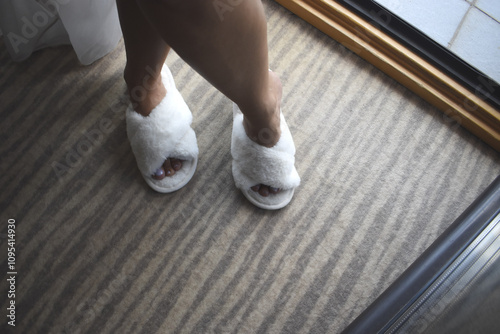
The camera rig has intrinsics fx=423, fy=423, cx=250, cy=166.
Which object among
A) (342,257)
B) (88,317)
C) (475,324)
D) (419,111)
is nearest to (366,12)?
(419,111)

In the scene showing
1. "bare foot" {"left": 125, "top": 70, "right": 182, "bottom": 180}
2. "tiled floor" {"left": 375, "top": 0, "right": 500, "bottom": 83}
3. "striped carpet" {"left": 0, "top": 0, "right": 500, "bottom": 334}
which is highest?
"tiled floor" {"left": 375, "top": 0, "right": 500, "bottom": 83}

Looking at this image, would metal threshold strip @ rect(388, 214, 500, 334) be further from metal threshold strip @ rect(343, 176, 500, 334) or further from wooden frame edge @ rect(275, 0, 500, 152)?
wooden frame edge @ rect(275, 0, 500, 152)

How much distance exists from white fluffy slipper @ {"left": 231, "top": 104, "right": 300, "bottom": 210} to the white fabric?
33 cm

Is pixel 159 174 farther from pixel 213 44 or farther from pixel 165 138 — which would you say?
pixel 213 44

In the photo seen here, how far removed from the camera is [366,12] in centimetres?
97

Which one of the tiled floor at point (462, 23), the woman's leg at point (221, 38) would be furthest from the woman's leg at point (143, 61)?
the tiled floor at point (462, 23)

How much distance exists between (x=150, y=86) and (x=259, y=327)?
Answer: 518 millimetres

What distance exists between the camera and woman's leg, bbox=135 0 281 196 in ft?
1.52

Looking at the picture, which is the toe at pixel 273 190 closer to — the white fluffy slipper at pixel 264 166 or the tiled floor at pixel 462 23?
the white fluffy slipper at pixel 264 166

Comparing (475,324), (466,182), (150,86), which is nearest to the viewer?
(475,324)

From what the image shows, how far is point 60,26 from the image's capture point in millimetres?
936

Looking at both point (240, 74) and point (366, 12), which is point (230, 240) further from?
point (366, 12)

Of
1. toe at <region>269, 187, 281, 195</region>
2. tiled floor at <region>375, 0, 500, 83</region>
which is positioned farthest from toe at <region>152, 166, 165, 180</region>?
tiled floor at <region>375, 0, 500, 83</region>

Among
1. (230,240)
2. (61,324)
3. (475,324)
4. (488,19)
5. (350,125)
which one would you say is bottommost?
(61,324)
